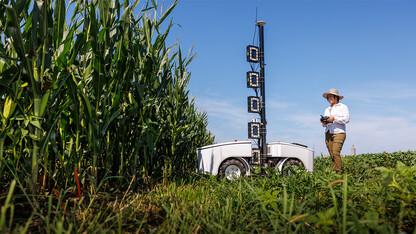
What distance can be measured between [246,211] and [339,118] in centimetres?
391

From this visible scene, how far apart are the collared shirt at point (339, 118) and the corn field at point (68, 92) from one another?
350 centimetres

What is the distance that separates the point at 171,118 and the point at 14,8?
8.19ft

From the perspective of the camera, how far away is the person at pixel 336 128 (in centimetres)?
516

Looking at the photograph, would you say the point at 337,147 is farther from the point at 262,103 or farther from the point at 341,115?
the point at 262,103

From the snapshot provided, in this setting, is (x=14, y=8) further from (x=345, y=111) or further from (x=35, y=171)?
(x=345, y=111)

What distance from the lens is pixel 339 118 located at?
16.9 ft

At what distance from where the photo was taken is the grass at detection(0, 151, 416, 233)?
4.53 feet

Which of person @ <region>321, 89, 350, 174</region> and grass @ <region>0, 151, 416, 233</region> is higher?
person @ <region>321, 89, 350, 174</region>

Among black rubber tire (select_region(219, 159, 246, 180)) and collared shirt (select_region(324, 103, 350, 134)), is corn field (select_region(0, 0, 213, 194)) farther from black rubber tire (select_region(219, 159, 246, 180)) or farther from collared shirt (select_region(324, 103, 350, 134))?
collared shirt (select_region(324, 103, 350, 134))

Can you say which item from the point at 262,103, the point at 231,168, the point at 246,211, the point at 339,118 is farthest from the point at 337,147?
the point at 246,211

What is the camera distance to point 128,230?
5.40 feet

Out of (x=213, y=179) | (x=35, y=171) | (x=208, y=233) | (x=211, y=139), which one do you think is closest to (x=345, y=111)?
(x=213, y=179)

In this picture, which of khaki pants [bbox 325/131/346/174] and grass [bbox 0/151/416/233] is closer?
grass [bbox 0/151/416/233]

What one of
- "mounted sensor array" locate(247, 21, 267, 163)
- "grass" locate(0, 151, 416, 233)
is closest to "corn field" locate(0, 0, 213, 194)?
"grass" locate(0, 151, 416, 233)
